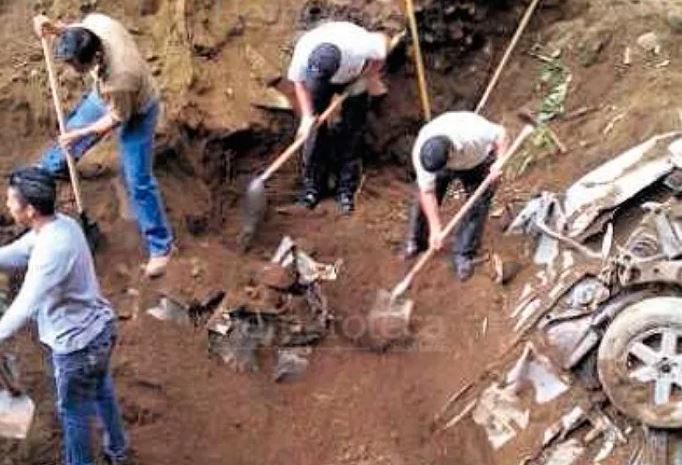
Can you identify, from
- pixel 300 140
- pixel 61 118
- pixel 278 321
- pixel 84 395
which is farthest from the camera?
pixel 300 140

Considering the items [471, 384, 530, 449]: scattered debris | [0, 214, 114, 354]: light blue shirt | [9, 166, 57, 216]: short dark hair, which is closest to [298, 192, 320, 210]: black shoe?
[471, 384, 530, 449]: scattered debris

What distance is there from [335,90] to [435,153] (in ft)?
4.24

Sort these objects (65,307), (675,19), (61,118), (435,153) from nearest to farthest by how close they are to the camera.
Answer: (65,307)
(61,118)
(435,153)
(675,19)

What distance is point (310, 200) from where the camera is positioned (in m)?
10.7

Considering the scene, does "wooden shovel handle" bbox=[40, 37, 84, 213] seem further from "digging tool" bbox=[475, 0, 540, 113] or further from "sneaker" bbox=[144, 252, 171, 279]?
"digging tool" bbox=[475, 0, 540, 113]

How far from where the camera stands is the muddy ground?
889 cm

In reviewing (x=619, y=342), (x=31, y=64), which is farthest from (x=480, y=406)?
(x=31, y=64)

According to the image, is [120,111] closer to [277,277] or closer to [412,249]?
[277,277]

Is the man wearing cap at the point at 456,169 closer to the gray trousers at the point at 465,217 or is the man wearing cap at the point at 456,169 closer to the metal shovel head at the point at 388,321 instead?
the gray trousers at the point at 465,217

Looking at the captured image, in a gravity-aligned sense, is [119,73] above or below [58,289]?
above

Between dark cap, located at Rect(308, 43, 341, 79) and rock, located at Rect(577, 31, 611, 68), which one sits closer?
dark cap, located at Rect(308, 43, 341, 79)

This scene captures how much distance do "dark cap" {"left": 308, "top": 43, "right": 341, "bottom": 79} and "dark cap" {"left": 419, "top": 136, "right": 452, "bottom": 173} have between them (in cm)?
92

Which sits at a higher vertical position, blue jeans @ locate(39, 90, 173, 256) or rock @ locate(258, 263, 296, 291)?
blue jeans @ locate(39, 90, 173, 256)

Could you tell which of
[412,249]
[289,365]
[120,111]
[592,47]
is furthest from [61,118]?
[592,47]
